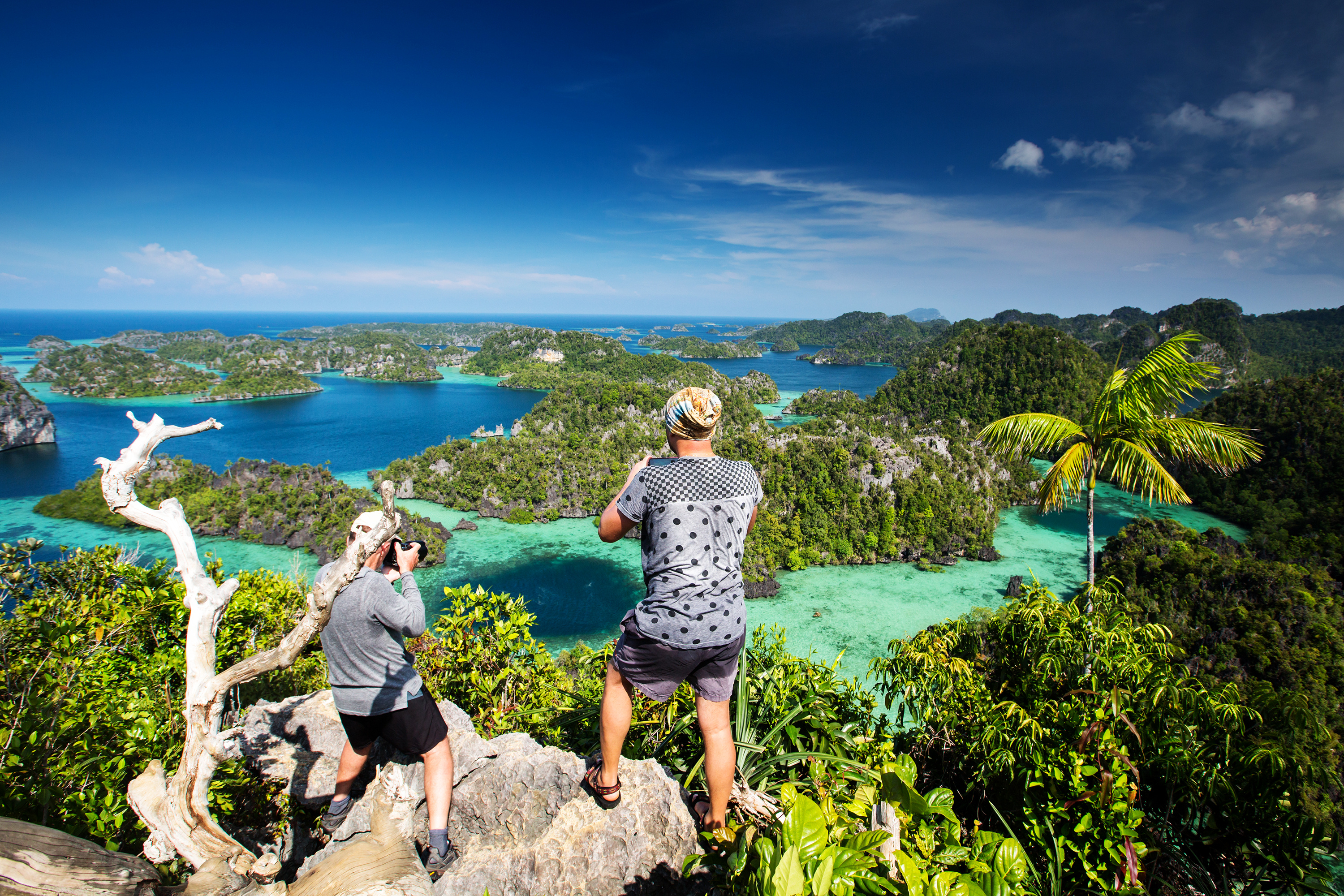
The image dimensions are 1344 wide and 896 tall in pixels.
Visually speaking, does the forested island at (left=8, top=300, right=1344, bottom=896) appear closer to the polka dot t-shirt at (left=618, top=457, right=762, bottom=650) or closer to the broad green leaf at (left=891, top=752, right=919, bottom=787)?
the broad green leaf at (left=891, top=752, right=919, bottom=787)

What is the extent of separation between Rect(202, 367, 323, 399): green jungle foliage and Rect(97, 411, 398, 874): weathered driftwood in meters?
127

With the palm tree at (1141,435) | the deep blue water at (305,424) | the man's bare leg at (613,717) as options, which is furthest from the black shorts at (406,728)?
the deep blue water at (305,424)

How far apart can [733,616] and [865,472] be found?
42.6 m

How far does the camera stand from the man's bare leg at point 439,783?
3168mm

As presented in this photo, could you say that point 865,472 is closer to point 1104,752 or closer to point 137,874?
point 1104,752

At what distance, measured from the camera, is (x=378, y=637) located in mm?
3051

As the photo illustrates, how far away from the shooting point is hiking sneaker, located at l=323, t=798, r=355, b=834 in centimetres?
341

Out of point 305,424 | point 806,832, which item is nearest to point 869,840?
point 806,832

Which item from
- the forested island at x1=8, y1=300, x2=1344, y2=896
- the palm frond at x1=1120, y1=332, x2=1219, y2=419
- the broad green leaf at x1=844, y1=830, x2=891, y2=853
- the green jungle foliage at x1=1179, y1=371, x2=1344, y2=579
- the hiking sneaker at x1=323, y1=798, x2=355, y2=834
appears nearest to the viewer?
the broad green leaf at x1=844, y1=830, x2=891, y2=853

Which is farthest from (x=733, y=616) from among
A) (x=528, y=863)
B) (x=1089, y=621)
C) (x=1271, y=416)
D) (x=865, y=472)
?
(x=1271, y=416)

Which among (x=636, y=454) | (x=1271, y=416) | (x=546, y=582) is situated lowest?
(x=546, y=582)

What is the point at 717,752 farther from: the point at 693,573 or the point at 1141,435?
the point at 1141,435

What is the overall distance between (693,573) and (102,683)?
5.31 meters

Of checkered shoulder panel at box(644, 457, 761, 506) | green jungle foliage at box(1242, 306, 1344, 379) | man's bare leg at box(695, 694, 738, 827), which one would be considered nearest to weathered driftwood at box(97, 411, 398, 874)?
checkered shoulder panel at box(644, 457, 761, 506)
